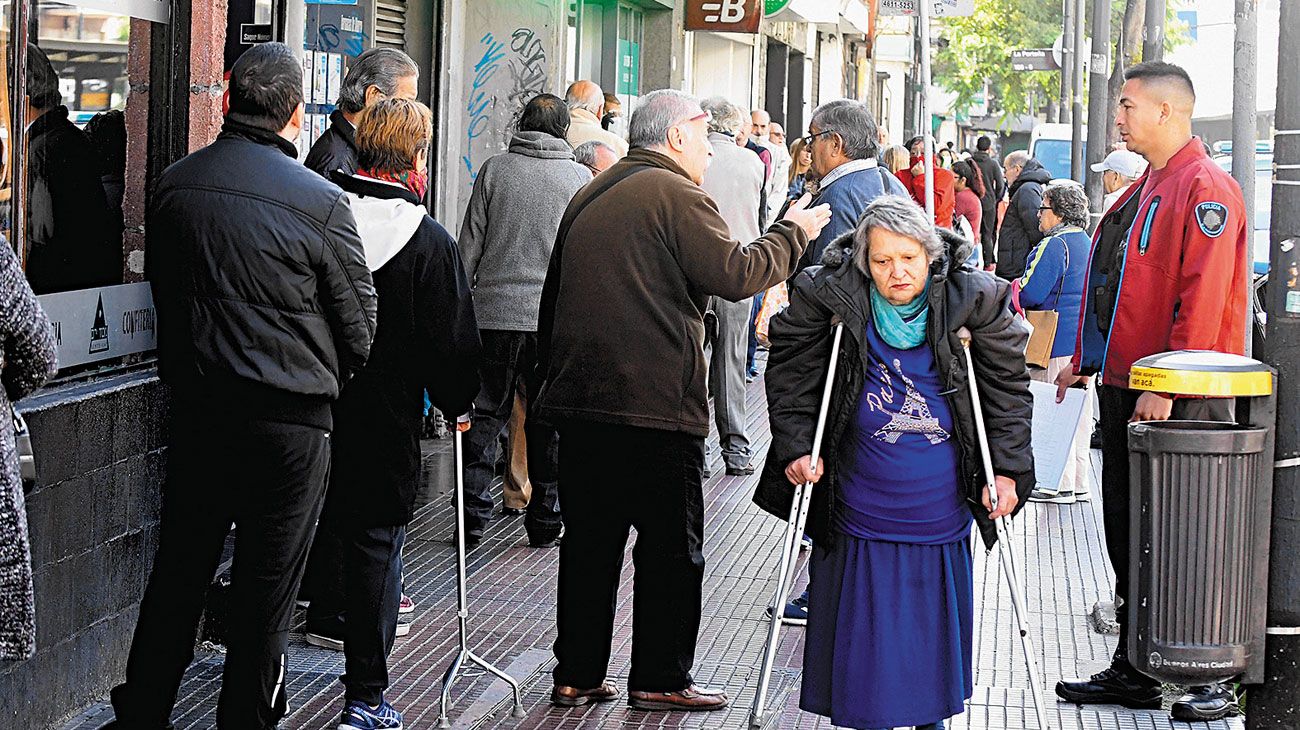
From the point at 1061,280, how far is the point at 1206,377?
5.34 m

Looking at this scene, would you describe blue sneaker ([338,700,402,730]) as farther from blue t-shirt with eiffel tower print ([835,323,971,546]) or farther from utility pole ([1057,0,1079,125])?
utility pole ([1057,0,1079,125])

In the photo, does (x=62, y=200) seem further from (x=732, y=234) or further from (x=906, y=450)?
(x=732, y=234)

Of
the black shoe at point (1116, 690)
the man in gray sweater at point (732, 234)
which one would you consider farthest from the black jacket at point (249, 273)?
the man in gray sweater at point (732, 234)

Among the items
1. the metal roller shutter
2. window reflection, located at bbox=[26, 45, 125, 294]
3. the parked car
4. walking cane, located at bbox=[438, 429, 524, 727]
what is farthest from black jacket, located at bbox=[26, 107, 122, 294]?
the parked car

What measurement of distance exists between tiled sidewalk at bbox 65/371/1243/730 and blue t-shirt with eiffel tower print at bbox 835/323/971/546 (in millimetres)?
1104

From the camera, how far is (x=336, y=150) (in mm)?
6988

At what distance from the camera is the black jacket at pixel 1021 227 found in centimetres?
1641

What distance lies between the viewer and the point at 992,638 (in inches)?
290

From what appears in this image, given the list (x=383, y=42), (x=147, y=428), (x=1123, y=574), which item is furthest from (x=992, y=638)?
(x=383, y=42)

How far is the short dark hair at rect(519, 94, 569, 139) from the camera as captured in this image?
8562 mm

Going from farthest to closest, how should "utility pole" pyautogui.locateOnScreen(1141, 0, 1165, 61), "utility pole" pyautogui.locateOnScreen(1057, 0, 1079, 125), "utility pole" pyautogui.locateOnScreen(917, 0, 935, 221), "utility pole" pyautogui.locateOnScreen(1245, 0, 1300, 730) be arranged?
"utility pole" pyautogui.locateOnScreen(1057, 0, 1079, 125) → "utility pole" pyautogui.locateOnScreen(1141, 0, 1165, 61) → "utility pole" pyautogui.locateOnScreen(917, 0, 935, 221) → "utility pole" pyautogui.locateOnScreen(1245, 0, 1300, 730)

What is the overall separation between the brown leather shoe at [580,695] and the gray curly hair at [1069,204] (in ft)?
16.4

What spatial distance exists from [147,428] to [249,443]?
1.30 m

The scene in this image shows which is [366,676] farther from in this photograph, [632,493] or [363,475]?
[632,493]
